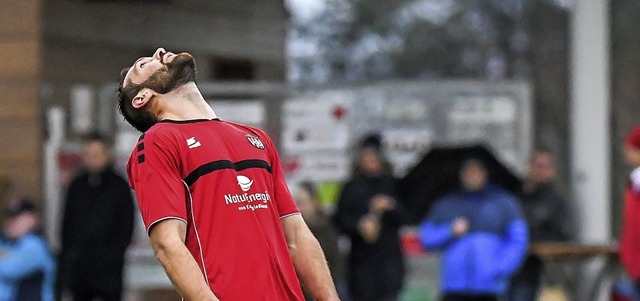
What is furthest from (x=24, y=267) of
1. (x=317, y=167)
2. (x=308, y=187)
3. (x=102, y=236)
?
(x=317, y=167)

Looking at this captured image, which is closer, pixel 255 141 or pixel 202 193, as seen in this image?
pixel 202 193

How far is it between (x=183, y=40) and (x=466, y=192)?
469 centimetres

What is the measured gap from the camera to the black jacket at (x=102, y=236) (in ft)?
37.8

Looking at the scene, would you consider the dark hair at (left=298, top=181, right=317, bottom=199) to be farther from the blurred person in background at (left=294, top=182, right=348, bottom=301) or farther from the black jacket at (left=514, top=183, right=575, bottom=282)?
the black jacket at (left=514, top=183, right=575, bottom=282)

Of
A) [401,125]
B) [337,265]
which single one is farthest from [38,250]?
[401,125]

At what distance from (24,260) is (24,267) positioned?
0.06m

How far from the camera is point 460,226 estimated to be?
11461 mm

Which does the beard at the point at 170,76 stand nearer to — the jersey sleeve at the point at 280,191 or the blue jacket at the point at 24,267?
the jersey sleeve at the point at 280,191

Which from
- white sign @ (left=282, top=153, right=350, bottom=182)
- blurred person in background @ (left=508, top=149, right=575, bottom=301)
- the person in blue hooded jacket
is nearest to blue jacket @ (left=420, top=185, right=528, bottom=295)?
the person in blue hooded jacket

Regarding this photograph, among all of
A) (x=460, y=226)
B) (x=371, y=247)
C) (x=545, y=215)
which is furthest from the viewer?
(x=545, y=215)

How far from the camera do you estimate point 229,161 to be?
5633 mm

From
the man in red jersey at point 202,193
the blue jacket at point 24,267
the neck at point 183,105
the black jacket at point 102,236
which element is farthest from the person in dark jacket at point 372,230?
the neck at point 183,105

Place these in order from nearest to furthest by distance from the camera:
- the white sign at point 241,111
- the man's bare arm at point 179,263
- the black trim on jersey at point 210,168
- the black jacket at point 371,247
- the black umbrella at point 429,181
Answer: the man's bare arm at point 179,263
the black trim on jersey at point 210,168
the black jacket at point 371,247
the black umbrella at point 429,181
the white sign at point 241,111

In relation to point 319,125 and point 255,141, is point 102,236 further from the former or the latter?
point 255,141
